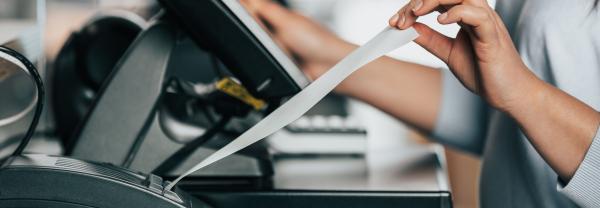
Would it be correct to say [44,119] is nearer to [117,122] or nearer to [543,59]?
[117,122]

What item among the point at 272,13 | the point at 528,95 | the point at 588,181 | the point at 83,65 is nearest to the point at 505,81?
the point at 528,95

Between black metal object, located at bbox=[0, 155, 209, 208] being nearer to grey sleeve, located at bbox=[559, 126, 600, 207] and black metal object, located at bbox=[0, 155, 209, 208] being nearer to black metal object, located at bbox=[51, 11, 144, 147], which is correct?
grey sleeve, located at bbox=[559, 126, 600, 207]

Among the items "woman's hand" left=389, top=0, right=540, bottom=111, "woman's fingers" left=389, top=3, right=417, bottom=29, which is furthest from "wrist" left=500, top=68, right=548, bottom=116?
"woman's fingers" left=389, top=3, right=417, bottom=29

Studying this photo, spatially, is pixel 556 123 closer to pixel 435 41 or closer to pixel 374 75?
pixel 435 41

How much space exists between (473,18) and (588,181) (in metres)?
0.21

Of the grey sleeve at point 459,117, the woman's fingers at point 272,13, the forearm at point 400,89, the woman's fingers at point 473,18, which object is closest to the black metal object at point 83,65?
the woman's fingers at point 272,13

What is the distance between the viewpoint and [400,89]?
3.40 ft

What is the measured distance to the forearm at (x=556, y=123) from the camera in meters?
0.65

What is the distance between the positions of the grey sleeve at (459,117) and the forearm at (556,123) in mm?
368

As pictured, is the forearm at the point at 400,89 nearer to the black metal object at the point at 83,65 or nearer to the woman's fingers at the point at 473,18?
the black metal object at the point at 83,65

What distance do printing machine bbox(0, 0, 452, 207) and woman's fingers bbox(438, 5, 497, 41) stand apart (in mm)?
151

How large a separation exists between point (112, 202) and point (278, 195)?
191 mm

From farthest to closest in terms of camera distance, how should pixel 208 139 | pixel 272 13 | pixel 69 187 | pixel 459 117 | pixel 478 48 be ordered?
1. pixel 459 117
2. pixel 272 13
3. pixel 208 139
4. pixel 478 48
5. pixel 69 187

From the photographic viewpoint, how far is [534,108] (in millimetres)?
650
